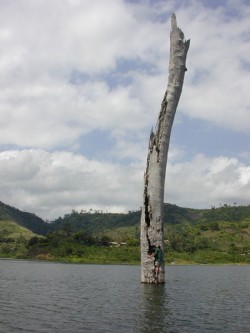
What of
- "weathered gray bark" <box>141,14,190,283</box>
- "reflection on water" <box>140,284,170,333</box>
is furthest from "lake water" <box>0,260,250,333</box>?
"weathered gray bark" <box>141,14,190,283</box>

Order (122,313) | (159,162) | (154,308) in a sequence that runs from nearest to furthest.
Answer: (122,313) < (154,308) < (159,162)

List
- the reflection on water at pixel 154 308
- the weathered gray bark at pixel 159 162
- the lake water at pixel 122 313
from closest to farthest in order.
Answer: the lake water at pixel 122 313, the reflection on water at pixel 154 308, the weathered gray bark at pixel 159 162

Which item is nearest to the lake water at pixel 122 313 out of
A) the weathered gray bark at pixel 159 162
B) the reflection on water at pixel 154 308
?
the reflection on water at pixel 154 308

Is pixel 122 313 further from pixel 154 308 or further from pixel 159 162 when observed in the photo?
pixel 159 162

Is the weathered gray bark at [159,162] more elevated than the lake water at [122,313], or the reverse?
the weathered gray bark at [159,162]

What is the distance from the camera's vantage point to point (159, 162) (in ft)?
102

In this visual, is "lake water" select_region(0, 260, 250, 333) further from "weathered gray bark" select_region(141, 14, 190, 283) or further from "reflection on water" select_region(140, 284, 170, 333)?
"weathered gray bark" select_region(141, 14, 190, 283)

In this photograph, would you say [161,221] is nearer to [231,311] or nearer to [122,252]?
[231,311]

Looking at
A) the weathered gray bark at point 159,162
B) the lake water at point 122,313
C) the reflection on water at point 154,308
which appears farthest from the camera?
the weathered gray bark at point 159,162

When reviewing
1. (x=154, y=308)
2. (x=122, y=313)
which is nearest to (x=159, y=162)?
(x=154, y=308)

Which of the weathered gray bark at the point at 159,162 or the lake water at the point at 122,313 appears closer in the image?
the lake water at the point at 122,313

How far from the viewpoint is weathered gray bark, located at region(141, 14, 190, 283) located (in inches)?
1209

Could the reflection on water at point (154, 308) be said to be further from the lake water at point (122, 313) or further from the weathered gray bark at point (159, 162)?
the weathered gray bark at point (159, 162)

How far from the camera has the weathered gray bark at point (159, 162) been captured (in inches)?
1209
